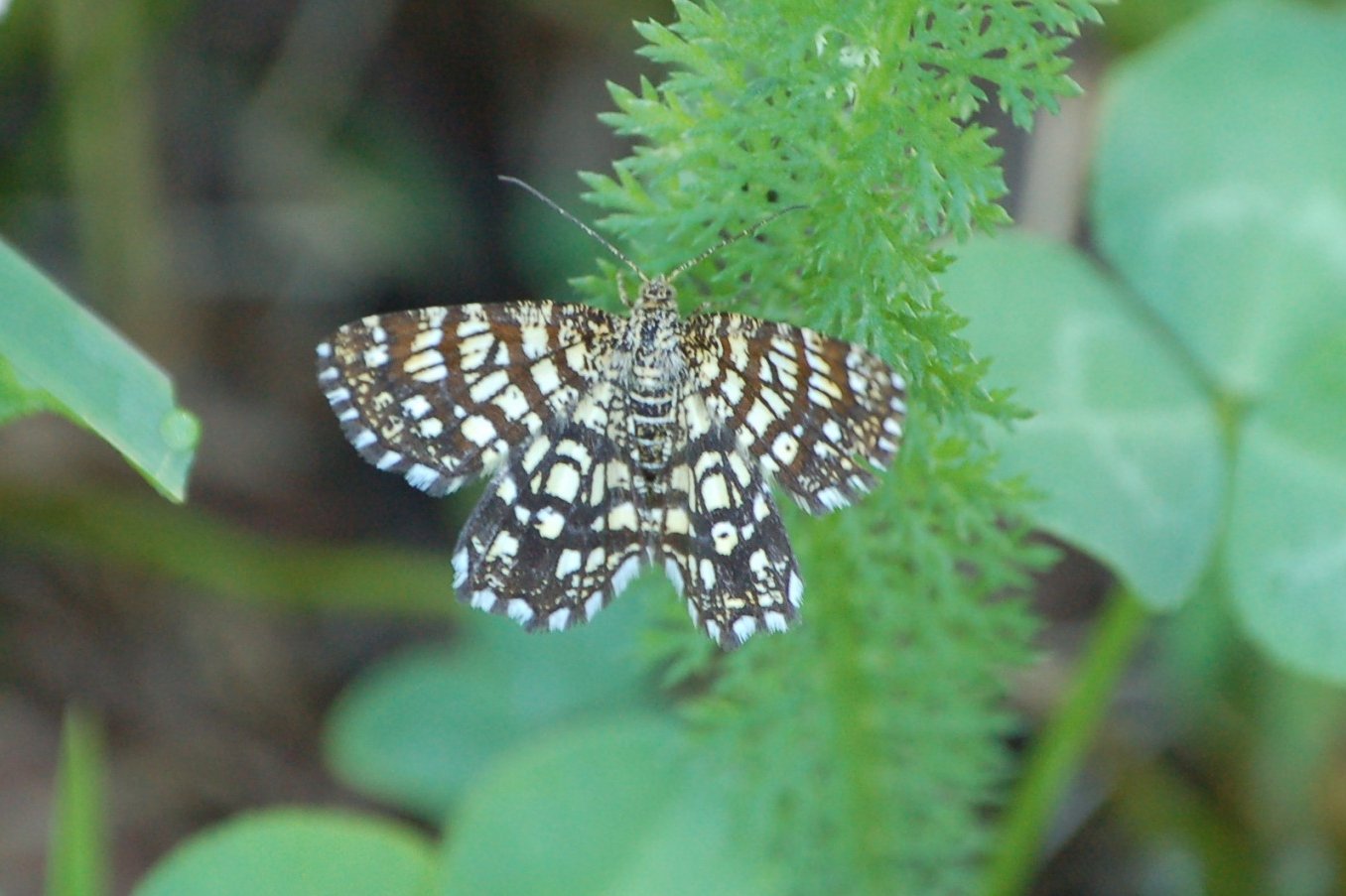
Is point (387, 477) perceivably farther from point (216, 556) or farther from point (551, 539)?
point (551, 539)

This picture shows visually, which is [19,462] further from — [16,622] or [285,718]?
[285,718]

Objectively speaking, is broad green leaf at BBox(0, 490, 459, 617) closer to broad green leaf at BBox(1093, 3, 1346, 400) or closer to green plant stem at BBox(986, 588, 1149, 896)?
green plant stem at BBox(986, 588, 1149, 896)

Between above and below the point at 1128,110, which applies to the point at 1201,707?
below

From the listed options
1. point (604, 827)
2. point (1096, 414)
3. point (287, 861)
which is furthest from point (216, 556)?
point (1096, 414)

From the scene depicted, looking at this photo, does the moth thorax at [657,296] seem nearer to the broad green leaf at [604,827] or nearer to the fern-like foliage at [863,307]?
the fern-like foliage at [863,307]

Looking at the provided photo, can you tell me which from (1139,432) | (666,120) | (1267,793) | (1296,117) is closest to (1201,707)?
(1267,793)
